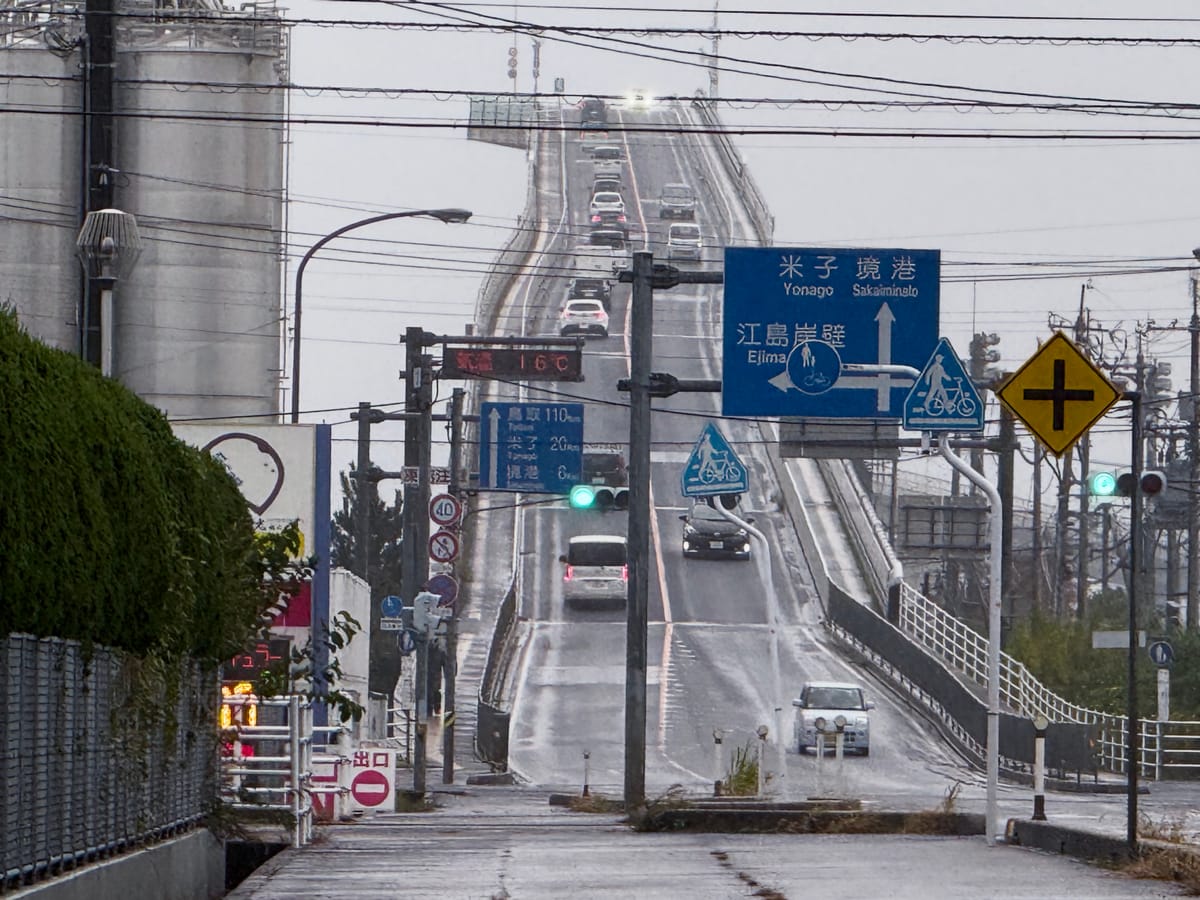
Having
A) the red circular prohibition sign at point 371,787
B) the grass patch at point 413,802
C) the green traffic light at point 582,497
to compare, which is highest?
the green traffic light at point 582,497

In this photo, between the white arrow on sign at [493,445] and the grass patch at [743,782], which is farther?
the white arrow on sign at [493,445]

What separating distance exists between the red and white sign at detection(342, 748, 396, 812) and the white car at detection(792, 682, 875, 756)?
14299 millimetres

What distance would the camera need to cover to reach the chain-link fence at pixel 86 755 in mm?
8531

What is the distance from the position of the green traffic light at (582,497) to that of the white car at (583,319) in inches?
1668

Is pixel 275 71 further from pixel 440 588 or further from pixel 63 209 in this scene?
pixel 440 588

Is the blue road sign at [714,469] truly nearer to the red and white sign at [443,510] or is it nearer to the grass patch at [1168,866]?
the grass patch at [1168,866]

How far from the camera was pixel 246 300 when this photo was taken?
45.2 m

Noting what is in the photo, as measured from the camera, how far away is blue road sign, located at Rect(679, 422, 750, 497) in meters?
23.9

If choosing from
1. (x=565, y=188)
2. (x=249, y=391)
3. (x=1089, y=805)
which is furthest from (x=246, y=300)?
(x=565, y=188)

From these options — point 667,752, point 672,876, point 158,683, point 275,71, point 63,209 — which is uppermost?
point 275,71

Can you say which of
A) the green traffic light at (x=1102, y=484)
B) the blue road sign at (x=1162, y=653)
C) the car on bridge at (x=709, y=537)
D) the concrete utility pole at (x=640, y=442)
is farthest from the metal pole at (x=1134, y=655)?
the car on bridge at (x=709, y=537)

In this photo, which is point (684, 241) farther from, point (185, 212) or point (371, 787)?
point (371, 787)

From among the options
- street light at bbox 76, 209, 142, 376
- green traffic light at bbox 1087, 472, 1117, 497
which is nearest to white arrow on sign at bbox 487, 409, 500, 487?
green traffic light at bbox 1087, 472, 1117, 497

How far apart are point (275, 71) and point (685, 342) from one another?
115ft
